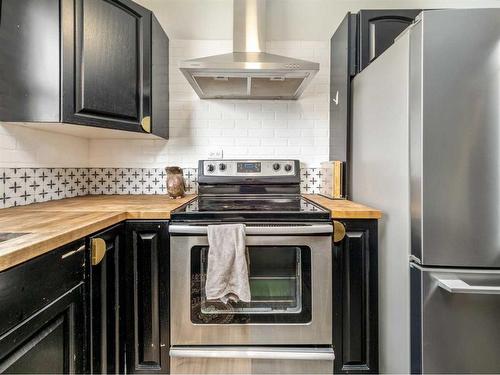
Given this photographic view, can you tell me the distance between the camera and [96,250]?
3.69 ft

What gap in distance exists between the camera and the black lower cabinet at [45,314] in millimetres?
740

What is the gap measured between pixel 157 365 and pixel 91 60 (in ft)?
4.89

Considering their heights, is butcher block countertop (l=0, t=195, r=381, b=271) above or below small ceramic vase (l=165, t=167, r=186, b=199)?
below

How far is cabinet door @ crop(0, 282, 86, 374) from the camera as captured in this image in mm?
755

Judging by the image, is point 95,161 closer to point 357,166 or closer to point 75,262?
point 75,262

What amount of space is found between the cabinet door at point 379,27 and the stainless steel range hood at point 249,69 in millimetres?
412

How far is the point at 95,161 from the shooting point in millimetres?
2186

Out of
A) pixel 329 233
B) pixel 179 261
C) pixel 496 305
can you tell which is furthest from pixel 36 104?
pixel 496 305

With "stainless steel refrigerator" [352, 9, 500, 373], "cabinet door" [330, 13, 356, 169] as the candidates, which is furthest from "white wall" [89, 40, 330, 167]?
"stainless steel refrigerator" [352, 9, 500, 373]

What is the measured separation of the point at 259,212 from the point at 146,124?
0.89 m

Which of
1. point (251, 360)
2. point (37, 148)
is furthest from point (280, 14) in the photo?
point (251, 360)

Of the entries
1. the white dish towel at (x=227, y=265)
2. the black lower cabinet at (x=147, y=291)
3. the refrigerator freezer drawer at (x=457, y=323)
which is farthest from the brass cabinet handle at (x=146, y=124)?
the refrigerator freezer drawer at (x=457, y=323)

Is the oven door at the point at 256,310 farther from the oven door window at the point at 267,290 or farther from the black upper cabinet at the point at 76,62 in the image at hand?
the black upper cabinet at the point at 76,62

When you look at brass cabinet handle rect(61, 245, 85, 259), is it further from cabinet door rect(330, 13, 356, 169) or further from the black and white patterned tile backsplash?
cabinet door rect(330, 13, 356, 169)
